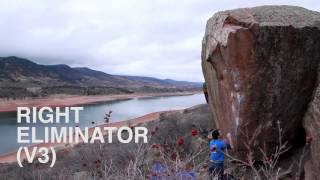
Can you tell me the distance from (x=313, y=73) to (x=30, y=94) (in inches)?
2589

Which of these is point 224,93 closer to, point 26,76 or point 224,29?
point 224,29

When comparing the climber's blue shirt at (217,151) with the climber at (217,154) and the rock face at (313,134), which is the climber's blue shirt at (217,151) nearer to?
the climber at (217,154)

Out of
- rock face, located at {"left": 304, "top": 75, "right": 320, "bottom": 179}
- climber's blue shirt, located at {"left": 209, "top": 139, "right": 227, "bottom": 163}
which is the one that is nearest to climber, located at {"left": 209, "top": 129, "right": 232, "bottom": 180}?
climber's blue shirt, located at {"left": 209, "top": 139, "right": 227, "bottom": 163}

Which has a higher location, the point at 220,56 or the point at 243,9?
the point at 243,9

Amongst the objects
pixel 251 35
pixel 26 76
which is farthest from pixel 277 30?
pixel 26 76

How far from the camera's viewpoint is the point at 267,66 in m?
6.95

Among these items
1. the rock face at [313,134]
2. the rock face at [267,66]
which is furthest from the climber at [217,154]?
the rock face at [313,134]

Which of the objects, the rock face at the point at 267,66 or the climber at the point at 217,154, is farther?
the climber at the point at 217,154

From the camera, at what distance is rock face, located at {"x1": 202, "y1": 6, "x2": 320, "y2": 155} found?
6.91 m

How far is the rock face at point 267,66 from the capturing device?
6910 millimetres

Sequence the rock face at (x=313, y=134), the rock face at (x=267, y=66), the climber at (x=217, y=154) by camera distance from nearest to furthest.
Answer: the rock face at (x=313, y=134), the rock face at (x=267, y=66), the climber at (x=217, y=154)

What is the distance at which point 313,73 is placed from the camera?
23.6ft

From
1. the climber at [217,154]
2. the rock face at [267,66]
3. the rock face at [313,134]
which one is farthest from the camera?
the climber at [217,154]

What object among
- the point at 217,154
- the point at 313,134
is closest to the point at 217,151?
the point at 217,154
